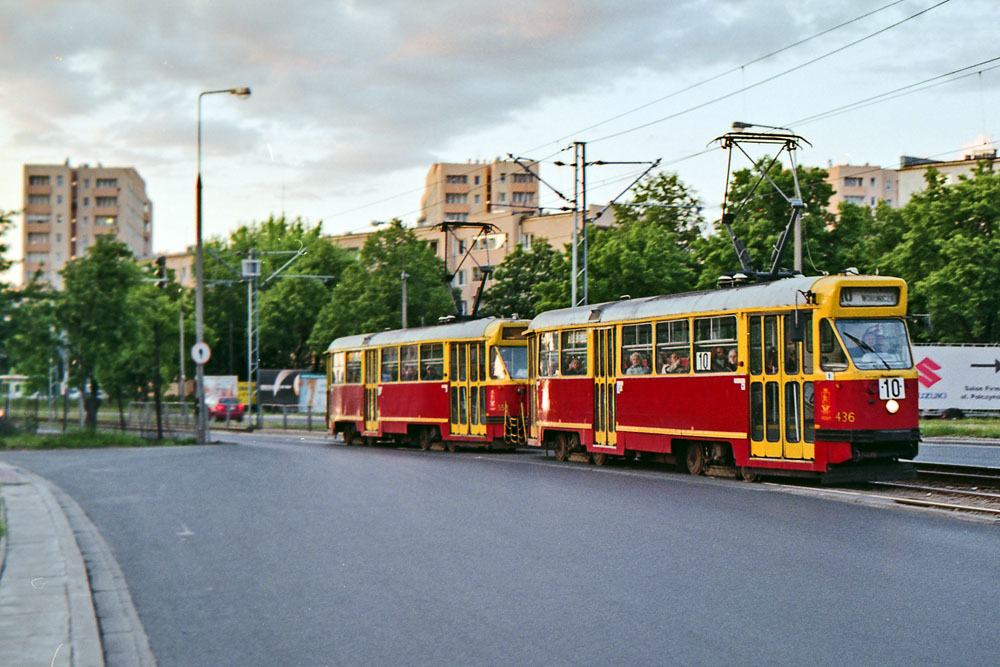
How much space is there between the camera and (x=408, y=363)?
31.0 metres

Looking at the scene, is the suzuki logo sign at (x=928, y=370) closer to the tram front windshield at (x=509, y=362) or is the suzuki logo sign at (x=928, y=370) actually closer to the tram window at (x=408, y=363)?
the tram front windshield at (x=509, y=362)

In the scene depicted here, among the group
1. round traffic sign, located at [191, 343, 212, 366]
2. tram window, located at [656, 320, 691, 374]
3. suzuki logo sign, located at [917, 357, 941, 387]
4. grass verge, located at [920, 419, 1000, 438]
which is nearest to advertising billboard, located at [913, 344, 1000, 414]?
suzuki logo sign, located at [917, 357, 941, 387]

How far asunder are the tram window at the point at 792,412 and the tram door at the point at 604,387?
4874mm

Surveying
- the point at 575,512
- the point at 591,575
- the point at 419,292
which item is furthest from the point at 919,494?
the point at 419,292

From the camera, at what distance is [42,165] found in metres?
136

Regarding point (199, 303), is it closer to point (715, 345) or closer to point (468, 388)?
point (468, 388)

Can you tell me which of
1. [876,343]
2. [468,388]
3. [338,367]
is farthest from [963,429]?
[876,343]

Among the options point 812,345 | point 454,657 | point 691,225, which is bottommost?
point 454,657

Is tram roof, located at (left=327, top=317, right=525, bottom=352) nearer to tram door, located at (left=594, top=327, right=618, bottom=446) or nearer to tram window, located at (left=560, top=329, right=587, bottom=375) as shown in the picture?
tram window, located at (left=560, top=329, right=587, bottom=375)

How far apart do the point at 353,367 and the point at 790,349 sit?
19.5 meters

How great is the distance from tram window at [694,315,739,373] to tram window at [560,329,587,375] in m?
3.98

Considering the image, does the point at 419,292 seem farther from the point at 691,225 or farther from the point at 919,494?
the point at 919,494

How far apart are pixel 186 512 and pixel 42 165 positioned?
132m

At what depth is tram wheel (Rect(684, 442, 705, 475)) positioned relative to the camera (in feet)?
64.4
